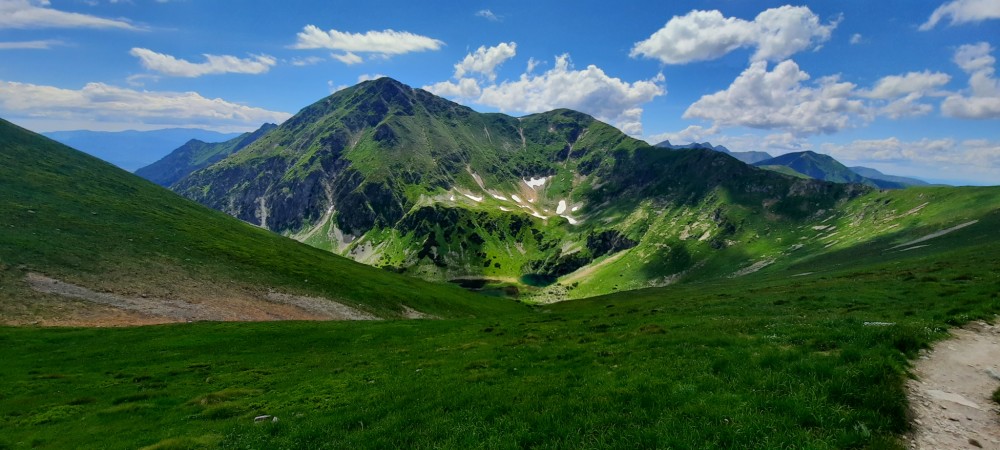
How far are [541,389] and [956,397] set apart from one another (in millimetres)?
12784

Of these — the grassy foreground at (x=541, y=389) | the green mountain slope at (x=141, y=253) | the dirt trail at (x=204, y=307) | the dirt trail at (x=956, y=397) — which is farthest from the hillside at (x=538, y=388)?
the green mountain slope at (x=141, y=253)

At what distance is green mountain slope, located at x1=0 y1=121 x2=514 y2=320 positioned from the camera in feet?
237

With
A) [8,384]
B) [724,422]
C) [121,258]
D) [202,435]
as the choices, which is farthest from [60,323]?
[724,422]

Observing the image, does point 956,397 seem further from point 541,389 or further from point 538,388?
point 538,388

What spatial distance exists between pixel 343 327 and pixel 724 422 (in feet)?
190

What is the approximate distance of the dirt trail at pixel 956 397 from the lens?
416 inches

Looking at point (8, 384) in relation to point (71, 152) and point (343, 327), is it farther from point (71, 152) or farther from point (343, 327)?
point (71, 152)

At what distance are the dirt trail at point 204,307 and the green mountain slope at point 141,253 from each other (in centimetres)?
145

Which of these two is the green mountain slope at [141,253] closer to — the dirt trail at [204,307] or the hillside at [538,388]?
the dirt trail at [204,307]

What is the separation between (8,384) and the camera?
33.9m

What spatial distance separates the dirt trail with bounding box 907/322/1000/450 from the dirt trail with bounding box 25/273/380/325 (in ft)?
272

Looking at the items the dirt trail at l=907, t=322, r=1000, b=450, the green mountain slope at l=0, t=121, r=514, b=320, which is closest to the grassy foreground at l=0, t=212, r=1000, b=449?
the dirt trail at l=907, t=322, r=1000, b=450

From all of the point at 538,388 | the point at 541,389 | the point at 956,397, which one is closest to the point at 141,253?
the point at 538,388

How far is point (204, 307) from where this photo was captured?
7288 centimetres
